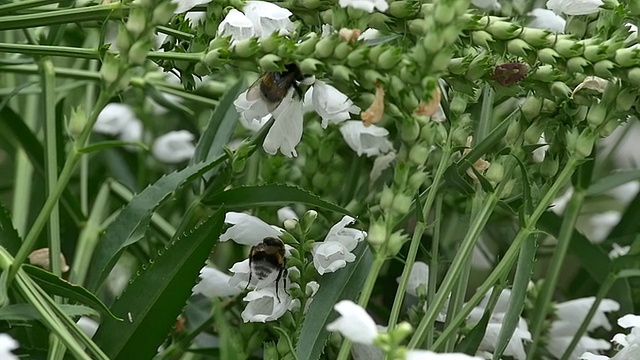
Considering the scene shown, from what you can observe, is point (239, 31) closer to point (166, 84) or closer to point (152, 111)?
point (166, 84)

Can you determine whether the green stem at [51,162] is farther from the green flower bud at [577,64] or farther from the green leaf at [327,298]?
the green flower bud at [577,64]

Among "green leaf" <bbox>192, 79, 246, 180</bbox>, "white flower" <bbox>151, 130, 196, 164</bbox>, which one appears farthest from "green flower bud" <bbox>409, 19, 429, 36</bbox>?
"white flower" <bbox>151, 130, 196, 164</bbox>

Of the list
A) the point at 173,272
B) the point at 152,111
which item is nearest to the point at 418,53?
the point at 173,272

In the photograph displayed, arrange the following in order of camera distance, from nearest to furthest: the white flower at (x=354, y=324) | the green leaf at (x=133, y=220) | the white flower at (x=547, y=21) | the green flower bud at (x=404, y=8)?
the white flower at (x=354, y=324) → the green flower bud at (x=404, y=8) → the green leaf at (x=133, y=220) → the white flower at (x=547, y=21)

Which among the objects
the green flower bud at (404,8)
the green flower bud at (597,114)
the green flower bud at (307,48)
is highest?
the green flower bud at (404,8)

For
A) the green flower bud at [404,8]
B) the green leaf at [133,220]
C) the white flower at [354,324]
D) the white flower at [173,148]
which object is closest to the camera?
the white flower at [354,324]

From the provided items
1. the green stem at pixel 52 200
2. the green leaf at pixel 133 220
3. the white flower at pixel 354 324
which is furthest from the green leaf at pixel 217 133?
the white flower at pixel 354 324
